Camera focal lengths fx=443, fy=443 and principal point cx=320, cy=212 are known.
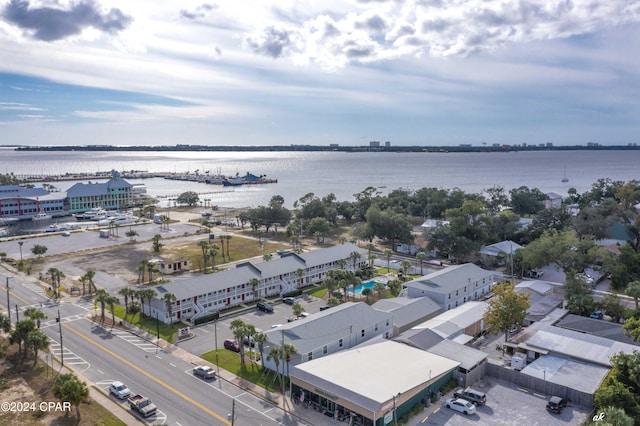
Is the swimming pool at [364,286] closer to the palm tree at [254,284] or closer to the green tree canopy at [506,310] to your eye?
the palm tree at [254,284]

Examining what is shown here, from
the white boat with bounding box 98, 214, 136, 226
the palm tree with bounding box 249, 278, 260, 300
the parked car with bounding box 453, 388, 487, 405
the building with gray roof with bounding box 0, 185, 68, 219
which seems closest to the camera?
the parked car with bounding box 453, 388, 487, 405

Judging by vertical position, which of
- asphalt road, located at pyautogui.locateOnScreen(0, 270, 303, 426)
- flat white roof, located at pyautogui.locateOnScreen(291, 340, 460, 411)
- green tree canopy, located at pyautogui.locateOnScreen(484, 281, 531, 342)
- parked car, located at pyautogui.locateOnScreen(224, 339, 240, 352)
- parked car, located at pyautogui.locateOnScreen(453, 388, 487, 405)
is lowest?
asphalt road, located at pyautogui.locateOnScreen(0, 270, 303, 426)

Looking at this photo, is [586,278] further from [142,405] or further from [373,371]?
[142,405]

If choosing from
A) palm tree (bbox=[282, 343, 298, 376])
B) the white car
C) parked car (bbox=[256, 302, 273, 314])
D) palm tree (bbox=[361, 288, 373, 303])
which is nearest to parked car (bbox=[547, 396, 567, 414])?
the white car

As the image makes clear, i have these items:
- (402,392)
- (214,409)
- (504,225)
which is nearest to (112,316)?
(214,409)

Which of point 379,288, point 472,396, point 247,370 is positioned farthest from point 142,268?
point 472,396

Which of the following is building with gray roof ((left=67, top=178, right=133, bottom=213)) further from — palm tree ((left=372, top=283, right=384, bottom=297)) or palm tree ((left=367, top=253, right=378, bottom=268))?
palm tree ((left=372, top=283, right=384, bottom=297))
